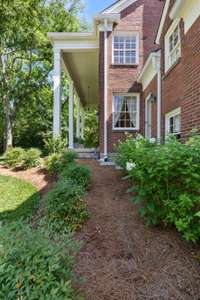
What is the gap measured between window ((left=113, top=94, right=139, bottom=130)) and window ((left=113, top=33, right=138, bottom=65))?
1.50m

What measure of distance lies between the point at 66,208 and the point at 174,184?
6.34ft

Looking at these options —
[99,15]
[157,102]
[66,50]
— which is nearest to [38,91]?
[66,50]

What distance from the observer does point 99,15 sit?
10.5m

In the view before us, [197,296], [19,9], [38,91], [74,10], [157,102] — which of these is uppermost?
[74,10]

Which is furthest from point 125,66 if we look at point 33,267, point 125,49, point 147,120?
point 33,267

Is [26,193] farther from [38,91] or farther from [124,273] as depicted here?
[38,91]

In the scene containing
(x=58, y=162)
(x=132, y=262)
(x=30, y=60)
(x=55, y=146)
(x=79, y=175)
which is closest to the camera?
(x=132, y=262)

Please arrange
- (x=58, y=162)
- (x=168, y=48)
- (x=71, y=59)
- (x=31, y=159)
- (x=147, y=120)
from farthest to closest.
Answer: (x=71, y=59)
(x=147, y=120)
(x=31, y=159)
(x=58, y=162)
(x=168, y=48)

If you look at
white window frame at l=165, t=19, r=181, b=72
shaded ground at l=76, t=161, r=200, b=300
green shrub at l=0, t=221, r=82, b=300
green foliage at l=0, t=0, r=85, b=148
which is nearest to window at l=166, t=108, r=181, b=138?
white window frame at l=165, t=19, r=181, b=72

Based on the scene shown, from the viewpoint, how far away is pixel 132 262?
11.6ft

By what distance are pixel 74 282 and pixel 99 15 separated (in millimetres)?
10079

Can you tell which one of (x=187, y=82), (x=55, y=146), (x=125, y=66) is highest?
(x=125, y=66)

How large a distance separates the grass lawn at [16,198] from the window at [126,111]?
16.5 ft

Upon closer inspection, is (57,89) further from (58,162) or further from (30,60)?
(30,60)
